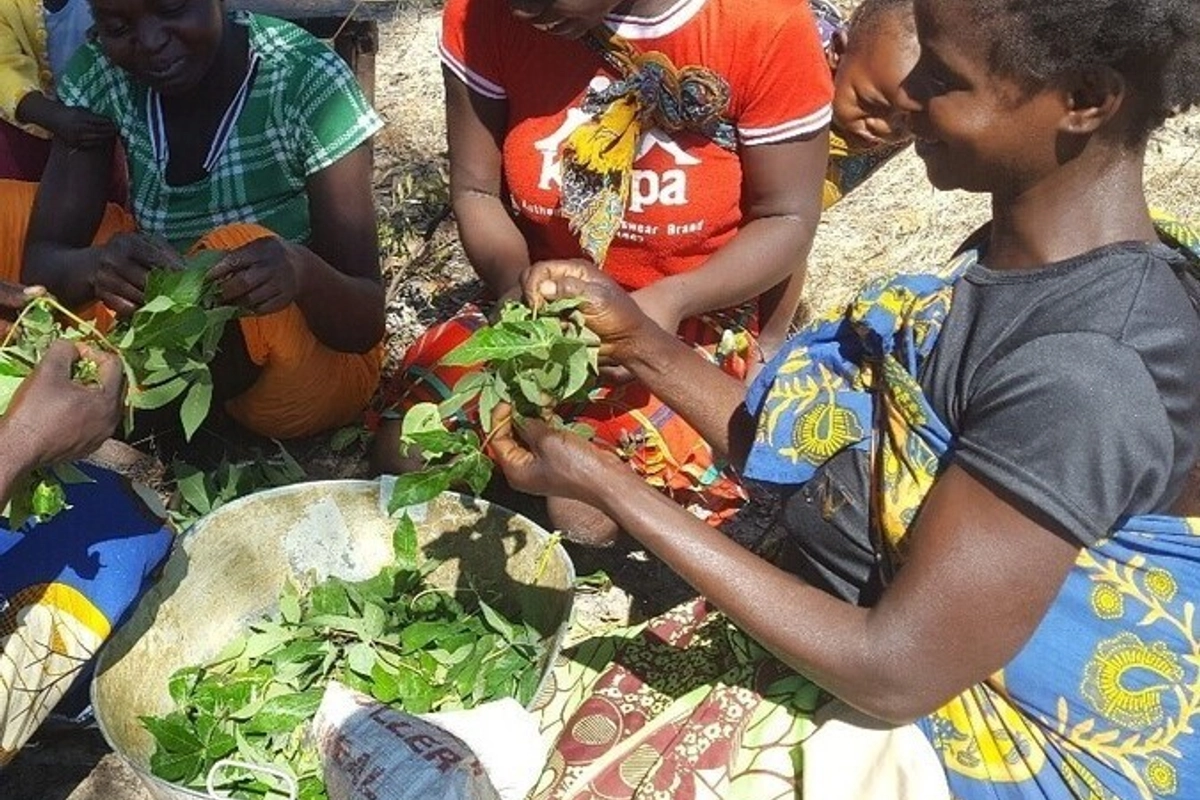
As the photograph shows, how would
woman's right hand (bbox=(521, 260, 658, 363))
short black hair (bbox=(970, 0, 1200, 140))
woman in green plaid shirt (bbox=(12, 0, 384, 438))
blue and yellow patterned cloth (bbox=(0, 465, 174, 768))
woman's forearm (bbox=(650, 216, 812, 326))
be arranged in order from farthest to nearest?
1. woman in green plaid shirt (bbox=(12, 0, 384, 438))
2. woman's forearm (bbox=(650, 216, 812, 326))
3. woman's right hand (bbox=(521, 260, 658, 363))
4. blue and yellow patterned cloth (bbox=(0, 465, 174, 768))
5. short black hair (bbox=(970, 0, 1200, 140))

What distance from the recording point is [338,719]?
1895 millimetres

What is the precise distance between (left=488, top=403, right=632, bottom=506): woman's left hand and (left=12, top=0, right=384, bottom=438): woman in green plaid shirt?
74 cm

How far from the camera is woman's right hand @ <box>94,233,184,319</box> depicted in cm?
247

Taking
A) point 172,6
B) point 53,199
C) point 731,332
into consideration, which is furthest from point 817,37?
point 53,199

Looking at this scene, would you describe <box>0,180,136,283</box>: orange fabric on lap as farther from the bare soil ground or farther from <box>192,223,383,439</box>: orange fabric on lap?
the bare soil ground

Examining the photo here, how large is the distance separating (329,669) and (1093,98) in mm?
1492

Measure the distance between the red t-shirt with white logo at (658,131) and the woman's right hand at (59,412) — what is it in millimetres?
1104

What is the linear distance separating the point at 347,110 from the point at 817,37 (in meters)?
0.96

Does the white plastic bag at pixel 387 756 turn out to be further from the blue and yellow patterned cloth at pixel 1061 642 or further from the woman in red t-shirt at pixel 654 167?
the woman in red t-shirt at pixel 654 167

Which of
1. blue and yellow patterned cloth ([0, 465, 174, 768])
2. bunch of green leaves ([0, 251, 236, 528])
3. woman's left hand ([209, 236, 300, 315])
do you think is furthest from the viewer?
woman's left hand ([209, 236, 300, 315])

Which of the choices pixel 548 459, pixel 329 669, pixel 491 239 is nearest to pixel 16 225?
pixel 491 239

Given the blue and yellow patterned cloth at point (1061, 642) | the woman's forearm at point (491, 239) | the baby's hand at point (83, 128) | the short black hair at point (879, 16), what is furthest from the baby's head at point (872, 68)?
the baby's hand at point (83, 128)

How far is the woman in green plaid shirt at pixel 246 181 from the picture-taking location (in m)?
2.76

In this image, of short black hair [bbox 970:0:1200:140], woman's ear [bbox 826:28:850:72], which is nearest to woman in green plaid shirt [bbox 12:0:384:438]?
woman's ear [bbox 826:28:850:72]
